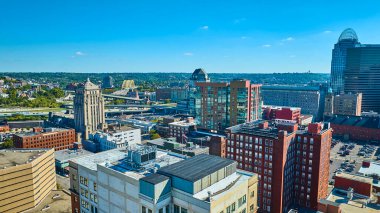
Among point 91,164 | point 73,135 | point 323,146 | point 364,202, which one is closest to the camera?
point 91,164

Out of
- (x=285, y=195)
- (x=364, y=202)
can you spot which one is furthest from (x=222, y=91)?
(x=364, y=202)

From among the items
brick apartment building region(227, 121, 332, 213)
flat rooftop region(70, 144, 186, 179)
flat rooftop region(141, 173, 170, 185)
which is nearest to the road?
brick apartment building region(227, 121, 332, 213)

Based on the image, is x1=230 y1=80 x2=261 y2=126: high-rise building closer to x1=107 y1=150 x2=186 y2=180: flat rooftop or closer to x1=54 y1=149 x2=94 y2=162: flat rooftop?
x1=54 y1=149 x2=94 y2=162: flat rooftop

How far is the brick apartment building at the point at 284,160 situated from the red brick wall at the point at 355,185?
1015cm

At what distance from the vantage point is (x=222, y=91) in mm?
173875

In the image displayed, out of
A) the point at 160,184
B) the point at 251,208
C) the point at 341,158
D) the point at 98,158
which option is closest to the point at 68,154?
the point at 98,158

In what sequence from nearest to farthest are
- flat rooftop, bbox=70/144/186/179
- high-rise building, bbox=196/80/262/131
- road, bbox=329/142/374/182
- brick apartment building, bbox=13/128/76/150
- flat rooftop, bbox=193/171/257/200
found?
flat rooftop, bbox=193/171/257/200 → flat rooftop, bbox=70/144/186/179 → road, bbox=329/142/374/182 → high-rise building, bbox=196/80/262/131 → brick apartment building, bbox=13/128/76/150

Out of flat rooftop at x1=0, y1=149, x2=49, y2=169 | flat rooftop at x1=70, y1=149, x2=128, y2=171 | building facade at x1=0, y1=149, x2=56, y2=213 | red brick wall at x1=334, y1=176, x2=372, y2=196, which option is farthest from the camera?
flat rooftop at x1=0, y1=149, x2=49, y2=169

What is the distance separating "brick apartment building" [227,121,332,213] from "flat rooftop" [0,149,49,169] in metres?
76.7

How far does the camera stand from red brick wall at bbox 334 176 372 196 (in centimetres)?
8656

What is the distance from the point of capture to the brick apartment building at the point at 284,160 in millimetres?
99125

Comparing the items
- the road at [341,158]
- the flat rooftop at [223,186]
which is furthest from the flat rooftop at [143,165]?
the road at [341,158]

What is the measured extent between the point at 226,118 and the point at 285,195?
7680 cm

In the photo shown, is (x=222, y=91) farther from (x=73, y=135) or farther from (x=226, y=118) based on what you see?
(x=73, y=135)
